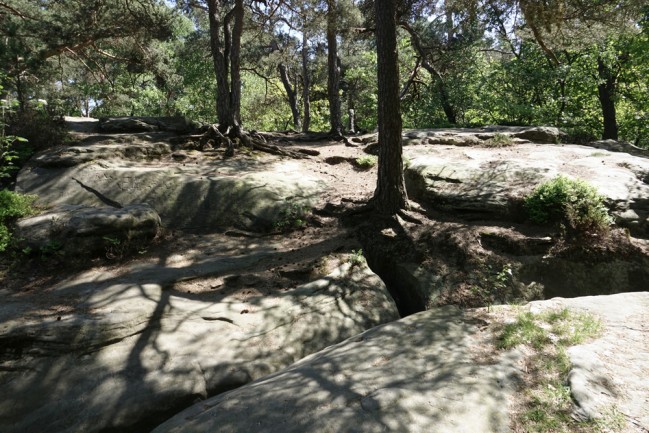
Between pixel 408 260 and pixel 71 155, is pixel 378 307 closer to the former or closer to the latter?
pixel 408 260

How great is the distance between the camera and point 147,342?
17.4 ft

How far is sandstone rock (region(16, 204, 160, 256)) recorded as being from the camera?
6957 millimetres

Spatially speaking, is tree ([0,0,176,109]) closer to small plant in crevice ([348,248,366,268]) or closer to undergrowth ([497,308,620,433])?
small plant in crevice ([348,248,366,268])

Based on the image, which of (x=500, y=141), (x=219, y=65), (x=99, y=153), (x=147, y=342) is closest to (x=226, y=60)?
(x=219, y=65)

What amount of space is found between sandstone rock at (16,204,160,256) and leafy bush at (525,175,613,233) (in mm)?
7795

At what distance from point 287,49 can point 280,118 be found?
17549 mm

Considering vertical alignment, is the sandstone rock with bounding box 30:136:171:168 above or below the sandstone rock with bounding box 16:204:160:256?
above

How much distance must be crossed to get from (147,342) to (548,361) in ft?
16.1

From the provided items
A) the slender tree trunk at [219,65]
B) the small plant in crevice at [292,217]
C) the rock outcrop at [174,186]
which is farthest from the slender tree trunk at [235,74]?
the small plant in crevice at [292,217]

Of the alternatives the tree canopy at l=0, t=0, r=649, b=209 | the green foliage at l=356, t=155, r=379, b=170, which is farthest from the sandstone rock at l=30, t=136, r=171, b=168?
the green foliage at l=356, t=155, r=379, b=170

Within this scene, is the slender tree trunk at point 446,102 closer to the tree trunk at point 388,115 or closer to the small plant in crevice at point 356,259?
the tree trunk at point 388,115

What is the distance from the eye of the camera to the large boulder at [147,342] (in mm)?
4473

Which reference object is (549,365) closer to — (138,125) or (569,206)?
(569,206)

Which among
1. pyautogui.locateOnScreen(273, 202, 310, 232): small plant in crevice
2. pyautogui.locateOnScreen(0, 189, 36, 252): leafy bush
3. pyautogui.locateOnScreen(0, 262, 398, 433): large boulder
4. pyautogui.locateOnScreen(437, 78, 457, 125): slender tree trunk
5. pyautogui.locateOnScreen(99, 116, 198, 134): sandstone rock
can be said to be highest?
pyautogui.locateOnScreen(437, 78, 457, 125): slender tree trunk
